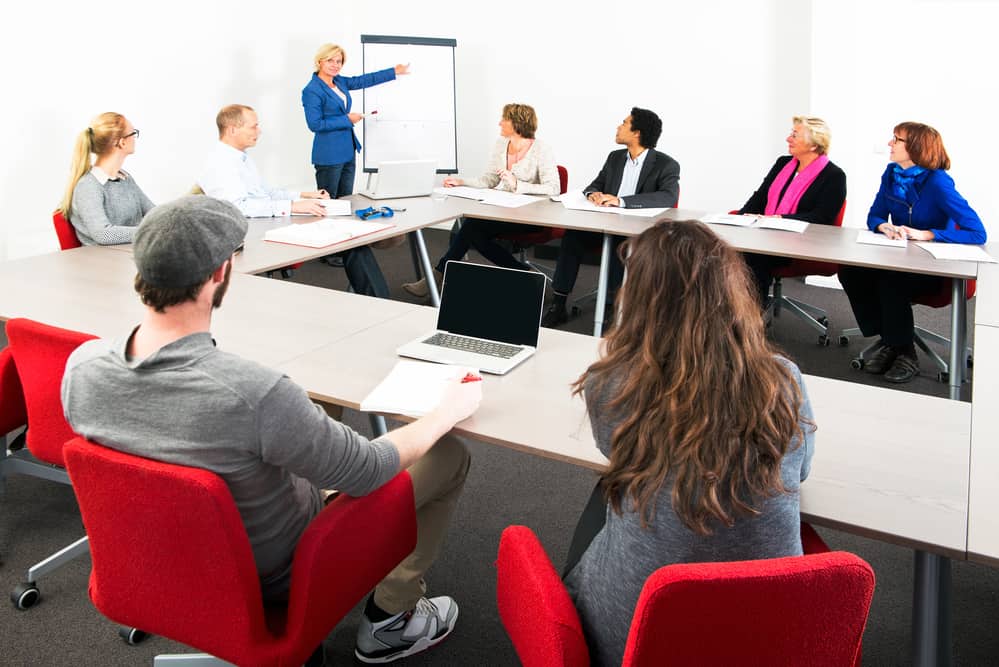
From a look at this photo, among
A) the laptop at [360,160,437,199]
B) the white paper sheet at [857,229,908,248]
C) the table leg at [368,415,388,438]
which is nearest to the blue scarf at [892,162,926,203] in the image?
the white paper sheet at [857,229,908,248]

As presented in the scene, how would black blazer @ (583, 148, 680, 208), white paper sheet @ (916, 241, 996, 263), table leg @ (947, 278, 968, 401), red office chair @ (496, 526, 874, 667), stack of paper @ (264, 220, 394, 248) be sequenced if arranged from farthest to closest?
black blazer @ (583, 148, 680, 208) < stack of paper @ (264, 220, 394, 248) < white paper sheet @ (916, 241, 996, 263) < table leg @ (947, 278, 968, 401) < red office chair @ (496, 526, 874, 667)

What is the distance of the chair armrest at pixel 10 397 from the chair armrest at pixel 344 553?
1251mm

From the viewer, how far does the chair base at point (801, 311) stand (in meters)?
4.65

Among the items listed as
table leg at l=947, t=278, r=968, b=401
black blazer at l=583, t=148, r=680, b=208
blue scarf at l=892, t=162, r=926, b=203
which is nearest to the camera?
table leg at l=947, t=278, r=968, b=401

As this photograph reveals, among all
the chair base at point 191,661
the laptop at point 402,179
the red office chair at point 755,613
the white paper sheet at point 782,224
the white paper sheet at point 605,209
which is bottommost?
the chair base at point 191,661

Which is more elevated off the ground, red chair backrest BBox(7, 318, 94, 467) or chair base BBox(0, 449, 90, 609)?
red chair backrest BBox(7, 318, 94, 467)

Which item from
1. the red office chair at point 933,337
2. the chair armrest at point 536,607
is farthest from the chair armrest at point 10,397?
the red office chair at point 933,337

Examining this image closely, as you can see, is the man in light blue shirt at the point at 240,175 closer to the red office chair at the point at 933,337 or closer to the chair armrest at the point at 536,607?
the red office chair at the point at 933,337

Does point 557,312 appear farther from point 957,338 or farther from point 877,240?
point 957,338

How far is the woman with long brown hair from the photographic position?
4.35 ft

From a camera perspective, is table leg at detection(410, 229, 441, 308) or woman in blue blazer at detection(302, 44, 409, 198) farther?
woman in blue blazer at detection(302, 44, 409, 198)

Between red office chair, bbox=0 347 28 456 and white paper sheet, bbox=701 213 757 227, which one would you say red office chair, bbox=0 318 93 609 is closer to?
red office chair, bbox=0 347 28 456

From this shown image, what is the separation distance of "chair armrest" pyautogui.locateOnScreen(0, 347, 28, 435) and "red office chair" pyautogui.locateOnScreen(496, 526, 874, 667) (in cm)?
194

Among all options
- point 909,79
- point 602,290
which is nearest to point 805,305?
point 602,290
